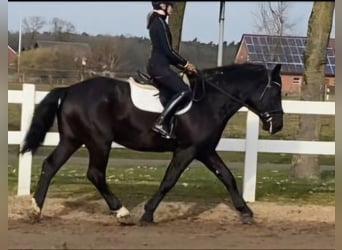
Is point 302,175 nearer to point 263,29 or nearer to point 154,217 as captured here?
point 263,29

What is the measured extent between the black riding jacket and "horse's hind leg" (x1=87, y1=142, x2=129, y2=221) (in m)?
1.11

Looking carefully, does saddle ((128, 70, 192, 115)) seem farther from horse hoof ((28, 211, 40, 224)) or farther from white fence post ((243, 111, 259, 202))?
white fence post ((243, 111, 259, 202))

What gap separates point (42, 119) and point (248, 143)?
3.14m

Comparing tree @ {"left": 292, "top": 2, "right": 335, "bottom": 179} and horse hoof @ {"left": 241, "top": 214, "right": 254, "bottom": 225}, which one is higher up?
tree @ {"left": 292, "top": 2, "right": 335, "bottom": 179}

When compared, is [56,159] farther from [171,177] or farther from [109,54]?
[109,54]

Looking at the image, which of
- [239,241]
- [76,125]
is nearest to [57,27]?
[76,125]

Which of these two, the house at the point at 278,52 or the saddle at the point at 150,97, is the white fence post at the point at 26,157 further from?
the house at the point at 278,52

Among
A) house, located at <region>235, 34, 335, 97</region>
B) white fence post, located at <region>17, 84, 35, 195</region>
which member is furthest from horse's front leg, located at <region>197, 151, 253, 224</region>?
house, located at <region>235, 34, 335, 97</region>

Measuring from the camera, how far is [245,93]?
7.71 m

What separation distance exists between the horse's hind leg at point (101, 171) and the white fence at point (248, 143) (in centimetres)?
186

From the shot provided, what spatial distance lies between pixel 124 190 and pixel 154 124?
9.22 feet

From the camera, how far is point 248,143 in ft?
30.5

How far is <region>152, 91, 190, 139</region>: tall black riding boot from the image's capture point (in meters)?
7.11

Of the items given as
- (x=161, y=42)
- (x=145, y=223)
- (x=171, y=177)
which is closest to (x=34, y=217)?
(x=145, y=223)
